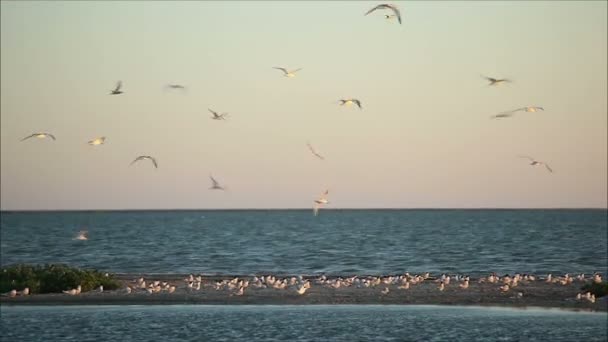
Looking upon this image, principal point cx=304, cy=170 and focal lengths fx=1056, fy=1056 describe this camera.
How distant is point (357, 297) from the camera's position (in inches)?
1668

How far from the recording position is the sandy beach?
40344 millimetres

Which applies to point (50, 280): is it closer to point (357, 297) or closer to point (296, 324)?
point (357, 297)

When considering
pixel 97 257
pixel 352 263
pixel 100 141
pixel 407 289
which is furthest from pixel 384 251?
pixel 100 141

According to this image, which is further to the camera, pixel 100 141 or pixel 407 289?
pixel 407 289

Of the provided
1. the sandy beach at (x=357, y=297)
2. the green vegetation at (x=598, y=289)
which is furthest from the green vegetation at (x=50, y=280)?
the green vegetation at (x=598, y=289)

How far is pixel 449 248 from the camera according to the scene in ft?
316

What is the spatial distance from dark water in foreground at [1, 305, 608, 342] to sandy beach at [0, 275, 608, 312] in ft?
5.47

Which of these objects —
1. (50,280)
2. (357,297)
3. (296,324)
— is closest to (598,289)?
(357,297)

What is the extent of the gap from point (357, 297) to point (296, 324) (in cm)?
811

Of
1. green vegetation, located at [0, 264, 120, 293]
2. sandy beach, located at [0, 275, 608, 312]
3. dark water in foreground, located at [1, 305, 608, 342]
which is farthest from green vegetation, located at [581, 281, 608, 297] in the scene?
green vegetation, located at [0, 264, 120, 293]

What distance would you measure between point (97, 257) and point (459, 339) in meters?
58.1

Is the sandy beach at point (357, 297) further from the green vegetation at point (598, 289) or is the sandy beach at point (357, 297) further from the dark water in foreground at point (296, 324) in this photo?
the dark water in foreground at point (296, 324)

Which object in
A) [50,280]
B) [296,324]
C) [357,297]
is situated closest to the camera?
[296,324]

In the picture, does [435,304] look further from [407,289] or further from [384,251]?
[384,251]
